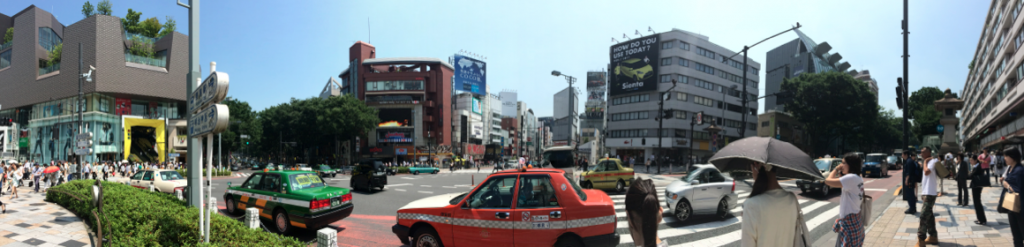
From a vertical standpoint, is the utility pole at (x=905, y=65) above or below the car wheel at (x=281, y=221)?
above

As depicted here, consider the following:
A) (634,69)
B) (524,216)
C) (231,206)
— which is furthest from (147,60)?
(524,216)

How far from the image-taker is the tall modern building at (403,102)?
2441 inches

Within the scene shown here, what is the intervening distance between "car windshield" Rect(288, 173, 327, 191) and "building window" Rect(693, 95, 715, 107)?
4962 cm

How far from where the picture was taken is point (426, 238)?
6.45 m

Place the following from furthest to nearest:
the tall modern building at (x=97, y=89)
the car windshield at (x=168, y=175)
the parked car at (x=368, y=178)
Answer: the tall modern building at (x=97, y=89), the parked car at (x=368, y=178), the car windshield at (x=168, y=175)

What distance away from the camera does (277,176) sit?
377 inches

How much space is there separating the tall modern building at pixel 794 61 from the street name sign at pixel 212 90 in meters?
76.0

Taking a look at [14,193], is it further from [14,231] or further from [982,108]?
[982,108]

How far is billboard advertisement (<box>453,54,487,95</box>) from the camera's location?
7481cm

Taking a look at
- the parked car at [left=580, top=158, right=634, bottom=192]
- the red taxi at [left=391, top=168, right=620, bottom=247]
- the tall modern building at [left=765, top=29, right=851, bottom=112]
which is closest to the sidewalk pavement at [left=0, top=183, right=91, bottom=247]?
the red taxi at [left=391, top=168, right=620, bottom=247]

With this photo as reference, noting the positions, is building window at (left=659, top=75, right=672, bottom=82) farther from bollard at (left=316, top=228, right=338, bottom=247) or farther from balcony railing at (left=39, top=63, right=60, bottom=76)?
balcony railing at (left=39, top=63, right=60, bottom=76)

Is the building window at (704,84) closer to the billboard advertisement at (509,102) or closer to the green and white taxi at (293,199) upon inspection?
the green and white taxi at (293,199)

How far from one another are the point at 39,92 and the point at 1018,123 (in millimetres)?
81868

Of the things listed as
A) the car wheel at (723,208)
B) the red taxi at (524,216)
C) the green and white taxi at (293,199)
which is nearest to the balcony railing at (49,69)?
the green and white taxi at (293,199)
